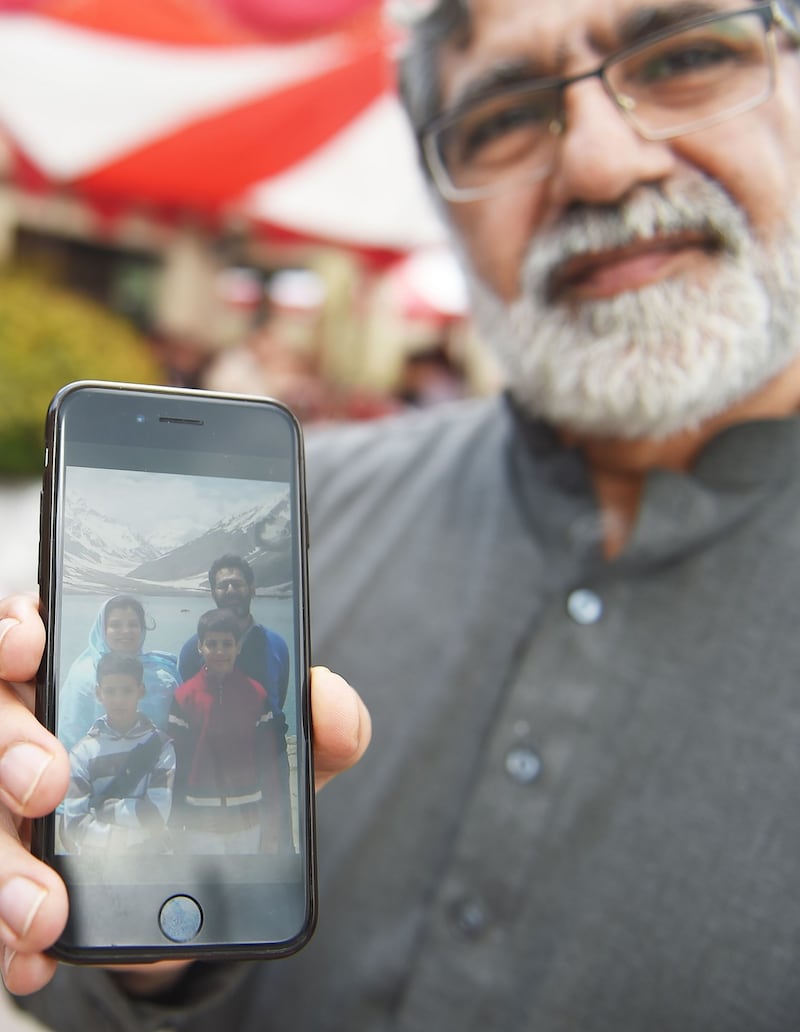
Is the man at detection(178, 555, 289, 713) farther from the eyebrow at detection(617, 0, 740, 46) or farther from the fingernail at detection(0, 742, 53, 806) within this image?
the eyebrow at detection(617, 0, 740, 46)

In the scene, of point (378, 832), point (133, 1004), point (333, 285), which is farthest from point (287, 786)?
point (333, 285)

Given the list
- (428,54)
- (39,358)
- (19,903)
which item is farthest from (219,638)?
(39,358)

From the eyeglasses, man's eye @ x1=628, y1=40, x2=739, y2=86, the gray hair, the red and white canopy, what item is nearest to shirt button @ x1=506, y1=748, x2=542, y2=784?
the eyeglasses

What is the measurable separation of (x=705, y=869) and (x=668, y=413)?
0.59 metres

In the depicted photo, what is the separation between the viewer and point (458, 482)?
4.97 feet

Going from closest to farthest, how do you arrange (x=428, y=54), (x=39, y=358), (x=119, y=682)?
(x=119, y=682), (x=428, y=54), (x=39, y=358)

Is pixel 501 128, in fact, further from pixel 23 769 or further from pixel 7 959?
pixel 7 959

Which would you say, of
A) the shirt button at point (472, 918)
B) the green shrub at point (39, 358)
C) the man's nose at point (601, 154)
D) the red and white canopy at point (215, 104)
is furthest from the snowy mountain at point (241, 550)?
the red and white canopy at point (215, 104)

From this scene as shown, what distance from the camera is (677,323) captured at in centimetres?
116

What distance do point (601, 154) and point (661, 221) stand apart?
0.13 m

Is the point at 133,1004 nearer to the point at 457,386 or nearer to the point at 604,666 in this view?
the point at 604,666

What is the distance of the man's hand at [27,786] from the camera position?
0.64 meters

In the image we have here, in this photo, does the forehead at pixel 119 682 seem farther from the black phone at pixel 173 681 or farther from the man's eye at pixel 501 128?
the man's eye at pixel 501 128

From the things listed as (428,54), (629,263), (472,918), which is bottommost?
(472,918)
